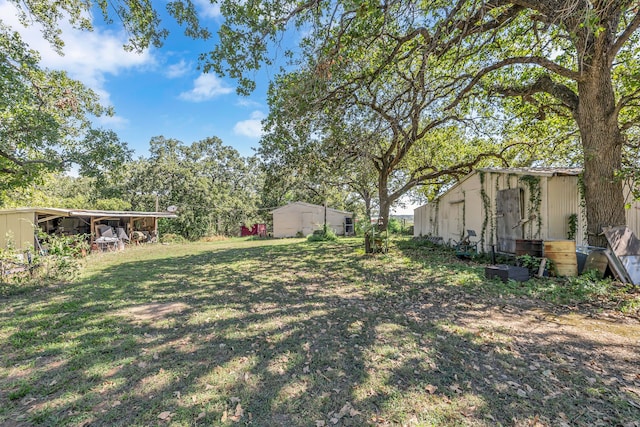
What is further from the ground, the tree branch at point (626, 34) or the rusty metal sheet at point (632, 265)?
the tree branch at point (626, 34)

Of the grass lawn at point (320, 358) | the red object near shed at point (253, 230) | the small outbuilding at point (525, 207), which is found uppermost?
the small outbuilding at point (525, 207)

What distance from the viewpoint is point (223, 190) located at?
25.9 metres

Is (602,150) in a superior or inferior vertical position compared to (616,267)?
superior

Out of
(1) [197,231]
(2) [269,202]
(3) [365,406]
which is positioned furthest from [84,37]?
(2) [269,202]

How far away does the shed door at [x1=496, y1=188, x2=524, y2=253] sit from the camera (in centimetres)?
812

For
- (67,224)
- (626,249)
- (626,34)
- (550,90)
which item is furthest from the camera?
(67,224)

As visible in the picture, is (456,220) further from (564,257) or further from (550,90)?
(550,90)

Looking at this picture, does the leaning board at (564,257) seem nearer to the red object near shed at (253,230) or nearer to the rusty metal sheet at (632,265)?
the rusty metal sheet at (632,265)

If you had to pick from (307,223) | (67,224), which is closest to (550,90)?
(307,223)

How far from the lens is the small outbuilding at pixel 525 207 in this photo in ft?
24.9

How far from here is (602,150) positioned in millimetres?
5742

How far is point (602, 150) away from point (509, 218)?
3.07 metres

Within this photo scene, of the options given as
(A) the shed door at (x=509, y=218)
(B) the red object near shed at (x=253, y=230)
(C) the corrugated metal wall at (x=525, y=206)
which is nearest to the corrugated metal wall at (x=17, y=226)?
(B) the red object near shed at (x=253, y=230)

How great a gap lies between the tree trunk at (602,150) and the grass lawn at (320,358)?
1.98 metres
